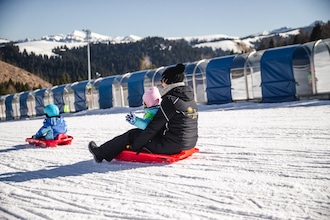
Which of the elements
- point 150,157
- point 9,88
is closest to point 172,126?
point 150,157

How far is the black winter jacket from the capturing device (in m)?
4.23

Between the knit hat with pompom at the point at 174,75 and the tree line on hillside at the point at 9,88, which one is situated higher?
the tree line on hillside at the point at 9,88

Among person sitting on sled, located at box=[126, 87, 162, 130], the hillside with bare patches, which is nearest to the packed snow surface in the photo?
person sitting on sled, located at box=[126, 87, 162, 130]

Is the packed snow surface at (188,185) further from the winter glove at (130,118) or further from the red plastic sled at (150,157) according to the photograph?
the winter glove at (130,118)

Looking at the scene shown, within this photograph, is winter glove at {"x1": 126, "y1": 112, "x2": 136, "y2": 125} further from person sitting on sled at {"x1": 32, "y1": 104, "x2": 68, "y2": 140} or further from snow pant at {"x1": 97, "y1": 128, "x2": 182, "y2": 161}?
person sitting on sled at {"x1": 32, "y1": 104, "x2": 68, "y2": 140}

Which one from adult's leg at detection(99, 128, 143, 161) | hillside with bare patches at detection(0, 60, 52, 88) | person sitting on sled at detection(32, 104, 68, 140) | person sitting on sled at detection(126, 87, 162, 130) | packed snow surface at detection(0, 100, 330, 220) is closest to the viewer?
packed snow surface at detection(0, 100, 330, 220)

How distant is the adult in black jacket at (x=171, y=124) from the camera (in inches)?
167

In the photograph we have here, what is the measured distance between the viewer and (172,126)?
433cm

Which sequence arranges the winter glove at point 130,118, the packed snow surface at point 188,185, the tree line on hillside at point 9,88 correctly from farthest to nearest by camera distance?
the tree line on hillside at point 9,88, the winter glove at point 130,118, the packed snow surface at point 188,185

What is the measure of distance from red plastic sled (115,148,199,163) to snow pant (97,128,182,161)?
0.21 ft

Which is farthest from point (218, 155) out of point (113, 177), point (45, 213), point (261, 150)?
point (45, 213)

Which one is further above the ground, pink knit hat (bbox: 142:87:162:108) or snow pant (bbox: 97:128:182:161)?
pink knit hat (bbox: 142:87:162:108)

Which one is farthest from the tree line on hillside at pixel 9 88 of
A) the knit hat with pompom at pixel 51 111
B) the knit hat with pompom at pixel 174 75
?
the knit hat with pompom at pixel 174 75

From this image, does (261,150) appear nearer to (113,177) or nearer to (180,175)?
(180,175)
